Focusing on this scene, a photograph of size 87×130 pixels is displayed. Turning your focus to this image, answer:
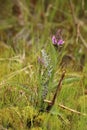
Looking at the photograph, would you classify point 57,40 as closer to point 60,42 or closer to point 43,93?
point 60,42

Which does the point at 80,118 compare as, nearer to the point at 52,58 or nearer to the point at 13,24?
the point at 52,58

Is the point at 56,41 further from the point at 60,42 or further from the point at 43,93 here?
the point at 43,93

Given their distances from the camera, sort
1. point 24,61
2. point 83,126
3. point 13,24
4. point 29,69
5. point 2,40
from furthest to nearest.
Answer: point 13,24
point 2,40
point 24,61
point 29,69
point 83,126

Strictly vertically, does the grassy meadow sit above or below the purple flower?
below

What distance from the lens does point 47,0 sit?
3.09 metres

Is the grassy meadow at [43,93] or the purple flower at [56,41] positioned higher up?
the purple flower at [56,41]

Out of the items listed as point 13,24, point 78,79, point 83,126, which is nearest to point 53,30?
point 13,24

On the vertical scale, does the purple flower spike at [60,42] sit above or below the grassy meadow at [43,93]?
above

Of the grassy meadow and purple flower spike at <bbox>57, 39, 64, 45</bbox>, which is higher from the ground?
purple flower spike at <bbox>57, 39, 64, 45</bbox>

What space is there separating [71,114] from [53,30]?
136cm

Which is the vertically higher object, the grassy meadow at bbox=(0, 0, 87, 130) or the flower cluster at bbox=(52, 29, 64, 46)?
the flower cluster at bbox=(52, 29, 64, 46)

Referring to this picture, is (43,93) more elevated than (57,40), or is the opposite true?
(57,40)

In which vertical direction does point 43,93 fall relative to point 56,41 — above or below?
below

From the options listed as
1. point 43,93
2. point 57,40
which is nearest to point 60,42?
point 57,40
